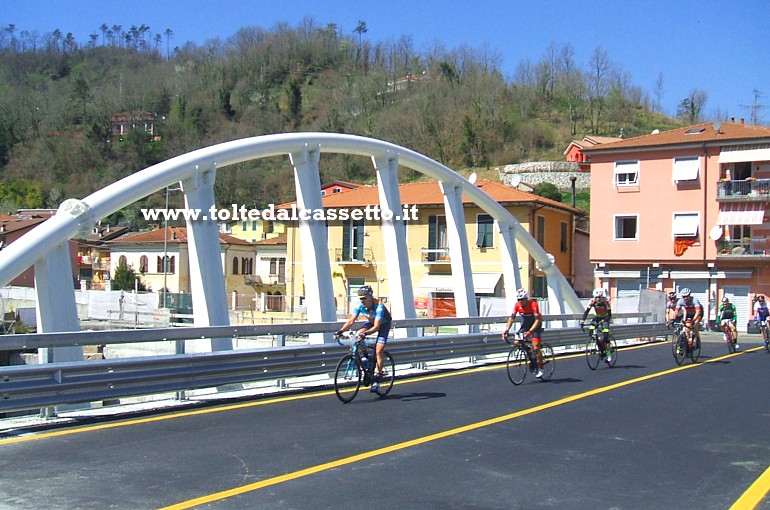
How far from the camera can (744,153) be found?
161 feet

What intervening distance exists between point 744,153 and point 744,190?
2.17 m

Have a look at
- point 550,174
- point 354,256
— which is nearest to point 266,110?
point 550,174

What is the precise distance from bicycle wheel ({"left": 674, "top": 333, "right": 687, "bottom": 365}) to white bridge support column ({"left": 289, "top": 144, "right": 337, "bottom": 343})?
27.6ft

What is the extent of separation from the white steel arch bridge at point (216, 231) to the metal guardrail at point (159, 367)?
1.69 feet

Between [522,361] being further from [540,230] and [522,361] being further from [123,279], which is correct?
[123,279]

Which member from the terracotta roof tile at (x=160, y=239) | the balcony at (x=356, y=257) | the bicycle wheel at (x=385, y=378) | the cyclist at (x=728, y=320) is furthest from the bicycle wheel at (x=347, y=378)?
the terracotta roof tile at (x=160, y=239)

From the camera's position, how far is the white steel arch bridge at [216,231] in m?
11.7

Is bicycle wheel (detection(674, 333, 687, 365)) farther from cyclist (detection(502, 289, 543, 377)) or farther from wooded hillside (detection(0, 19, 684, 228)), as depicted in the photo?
wooded hillside (detection(0, 19, 684, 228))

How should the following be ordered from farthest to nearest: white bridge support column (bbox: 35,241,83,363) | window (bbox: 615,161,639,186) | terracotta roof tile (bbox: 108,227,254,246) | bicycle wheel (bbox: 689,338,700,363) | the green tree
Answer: terracotta roof tile (bbox: 108,227,254,246) → the green tree → window (bbox: 615,161,639,186) → bicycle wheel (bbox: 689,338,700,363) → white bridge support column (bbox: 35,241,83,363)

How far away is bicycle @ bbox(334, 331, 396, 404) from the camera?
12.5 m

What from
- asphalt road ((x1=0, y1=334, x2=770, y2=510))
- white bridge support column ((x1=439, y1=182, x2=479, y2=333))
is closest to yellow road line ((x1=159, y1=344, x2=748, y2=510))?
asphalt road ((x1=0, y1=334, x2=770, y2=510))

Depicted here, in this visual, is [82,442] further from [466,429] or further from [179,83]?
[179,83]

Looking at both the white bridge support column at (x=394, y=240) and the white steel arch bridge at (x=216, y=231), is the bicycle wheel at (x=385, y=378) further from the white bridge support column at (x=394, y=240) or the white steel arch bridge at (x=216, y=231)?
the white bridge support column at (x=394, y=240)

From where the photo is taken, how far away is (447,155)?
101188 millimetres
